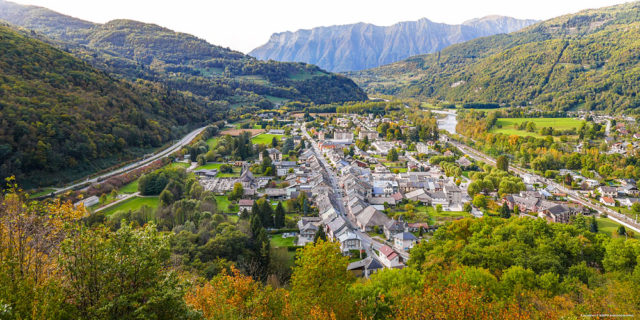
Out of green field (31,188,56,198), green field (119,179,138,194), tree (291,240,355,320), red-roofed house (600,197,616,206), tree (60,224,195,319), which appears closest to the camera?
tree (60,224,195,319)

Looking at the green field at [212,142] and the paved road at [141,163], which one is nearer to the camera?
the paved road at [141,163]

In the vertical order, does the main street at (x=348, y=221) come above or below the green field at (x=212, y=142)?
below

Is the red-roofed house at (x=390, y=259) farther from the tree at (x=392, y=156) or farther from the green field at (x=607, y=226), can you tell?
the tree at (x=392, y=156)

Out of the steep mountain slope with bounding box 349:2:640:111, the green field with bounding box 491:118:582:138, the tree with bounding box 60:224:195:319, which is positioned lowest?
the green field with bounding box 491:118:582:138

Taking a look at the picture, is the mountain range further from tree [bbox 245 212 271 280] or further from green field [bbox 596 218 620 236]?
green field [bbox 596 218 620 236]

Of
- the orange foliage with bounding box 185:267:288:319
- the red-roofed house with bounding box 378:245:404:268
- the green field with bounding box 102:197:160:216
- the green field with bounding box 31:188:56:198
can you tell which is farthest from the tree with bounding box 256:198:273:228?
the green field with bounding box 31:188:56:198

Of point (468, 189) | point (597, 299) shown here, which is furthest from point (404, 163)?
point (597, 299)

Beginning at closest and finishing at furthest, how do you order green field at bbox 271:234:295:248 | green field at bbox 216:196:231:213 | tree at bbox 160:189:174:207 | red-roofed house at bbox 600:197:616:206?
green field at bbox 271:234:295:248, tree at bbox 160:189:174:207, green field at bbox 216:196:231:213, red-roofed house at bbox 600:197:616:206

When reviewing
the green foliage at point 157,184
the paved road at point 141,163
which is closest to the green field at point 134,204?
the green foliage at point 157,184
